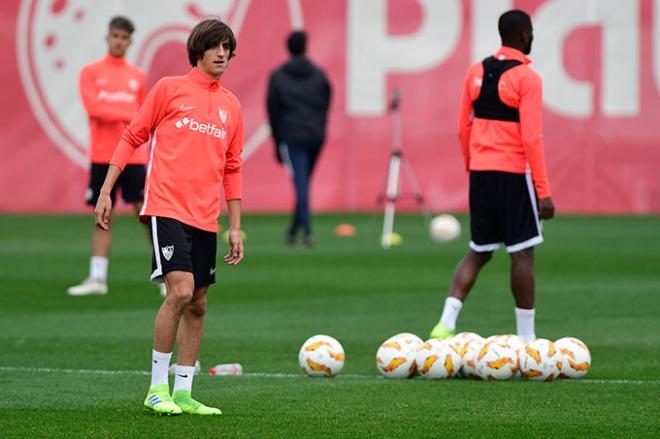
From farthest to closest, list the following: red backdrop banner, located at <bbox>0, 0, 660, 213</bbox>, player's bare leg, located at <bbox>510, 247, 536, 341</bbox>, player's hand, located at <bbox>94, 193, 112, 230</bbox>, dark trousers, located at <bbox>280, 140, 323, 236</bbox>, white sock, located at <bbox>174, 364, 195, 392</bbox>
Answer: red backdrop banner, located at <bbox>0, 0, 660, 213</bbox>
dark trousers, located at <bbox>280, 140, 323, 236</bbox>
player's bare leg, located at <bbox>510, 247, 536, 341</bbox>
white sock, located at <bbox>174, 364, 195, 392</bbox>
player's hand, located at <bbox>94, 193, 112, 230</bbox>

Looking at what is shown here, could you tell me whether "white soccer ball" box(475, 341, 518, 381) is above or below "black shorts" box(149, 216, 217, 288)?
Result: below

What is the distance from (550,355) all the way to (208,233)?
245 cm

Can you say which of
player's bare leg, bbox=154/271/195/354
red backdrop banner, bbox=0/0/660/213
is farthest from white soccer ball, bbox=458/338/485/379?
red backdrop banner, bbox=0/0/660/213

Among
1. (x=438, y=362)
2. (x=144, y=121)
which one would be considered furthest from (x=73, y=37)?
(x=144, y=121)

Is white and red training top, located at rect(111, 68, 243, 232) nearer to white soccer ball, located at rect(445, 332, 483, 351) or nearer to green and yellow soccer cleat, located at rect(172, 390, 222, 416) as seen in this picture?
green and yellow soccer cleat, located at rect(172, 390, 222, 416)

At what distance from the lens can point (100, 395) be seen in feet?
27.5

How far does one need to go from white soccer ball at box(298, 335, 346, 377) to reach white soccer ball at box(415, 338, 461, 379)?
501 mm

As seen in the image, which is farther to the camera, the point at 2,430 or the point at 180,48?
the point at 180,48

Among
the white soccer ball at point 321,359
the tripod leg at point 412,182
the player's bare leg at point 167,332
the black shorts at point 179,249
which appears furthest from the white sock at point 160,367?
the tripod leg at point 412,182

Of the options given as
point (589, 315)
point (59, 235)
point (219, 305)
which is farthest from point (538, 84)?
point (59, 235)

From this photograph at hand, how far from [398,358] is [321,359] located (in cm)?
48

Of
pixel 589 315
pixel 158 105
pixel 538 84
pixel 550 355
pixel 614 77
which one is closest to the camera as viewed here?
pixel 158 105

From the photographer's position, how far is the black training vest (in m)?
10.2

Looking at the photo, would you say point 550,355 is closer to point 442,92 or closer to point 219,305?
point 219,305
